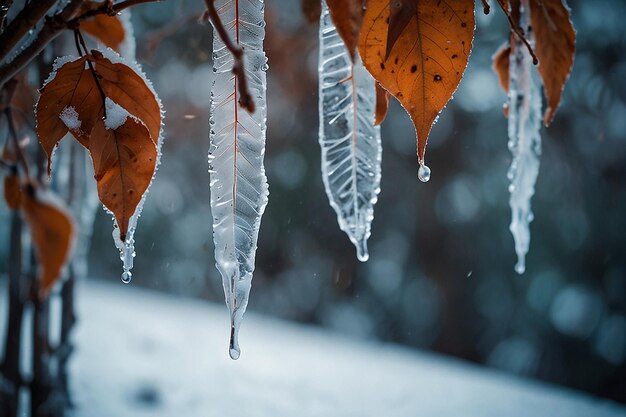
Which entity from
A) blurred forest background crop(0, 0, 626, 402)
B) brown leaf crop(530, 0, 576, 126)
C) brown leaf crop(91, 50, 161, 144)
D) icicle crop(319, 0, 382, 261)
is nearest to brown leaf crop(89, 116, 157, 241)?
brown leaf crop(91, 50, 161, 144)

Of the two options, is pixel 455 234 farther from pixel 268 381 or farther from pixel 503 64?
pixel 503 64

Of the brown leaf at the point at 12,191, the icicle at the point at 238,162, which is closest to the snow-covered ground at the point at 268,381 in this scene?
the brown leaf at the point at 12,191

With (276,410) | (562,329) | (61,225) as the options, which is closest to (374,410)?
(276,410)

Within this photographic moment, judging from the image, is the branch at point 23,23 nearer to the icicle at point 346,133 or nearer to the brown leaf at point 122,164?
the brown leaf at point 122,164

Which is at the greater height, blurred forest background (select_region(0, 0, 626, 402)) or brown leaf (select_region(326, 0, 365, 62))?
brown leaf (select_region(326, 0, 365, 62))

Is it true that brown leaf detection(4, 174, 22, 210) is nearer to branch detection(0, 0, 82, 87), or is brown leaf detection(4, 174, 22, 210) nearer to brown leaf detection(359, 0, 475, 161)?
branch detection(0, 0, 82, 87)

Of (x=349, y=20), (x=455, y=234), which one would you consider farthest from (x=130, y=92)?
(x=455, y=234)
